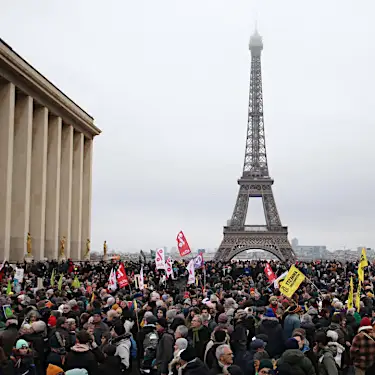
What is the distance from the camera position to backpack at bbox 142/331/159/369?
9.71m

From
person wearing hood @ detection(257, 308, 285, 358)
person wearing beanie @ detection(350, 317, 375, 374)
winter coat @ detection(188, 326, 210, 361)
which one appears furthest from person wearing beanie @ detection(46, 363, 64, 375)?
person wearing hood @ detection(257, 308, 285, 358)

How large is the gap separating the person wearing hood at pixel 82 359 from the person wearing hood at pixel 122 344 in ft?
3.34

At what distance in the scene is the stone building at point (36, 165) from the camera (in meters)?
36.2

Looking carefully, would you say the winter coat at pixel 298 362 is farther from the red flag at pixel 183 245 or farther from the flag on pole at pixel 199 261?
the flag on pole at pixel 199 261

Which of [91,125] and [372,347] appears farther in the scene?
[91,125]

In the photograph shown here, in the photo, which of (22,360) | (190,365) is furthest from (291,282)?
(22,360)

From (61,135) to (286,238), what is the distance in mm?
33540

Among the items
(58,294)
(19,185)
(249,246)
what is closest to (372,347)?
(58,294)

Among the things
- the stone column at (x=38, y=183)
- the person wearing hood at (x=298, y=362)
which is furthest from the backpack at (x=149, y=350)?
the stone column at (x=38, y=183)

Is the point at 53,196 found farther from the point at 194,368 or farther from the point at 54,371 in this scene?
the point at 194,368

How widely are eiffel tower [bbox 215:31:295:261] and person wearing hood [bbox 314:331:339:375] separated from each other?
60.5 metres

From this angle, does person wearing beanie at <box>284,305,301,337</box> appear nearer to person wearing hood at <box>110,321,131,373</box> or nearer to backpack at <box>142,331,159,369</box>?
backpack at <box>142,331,159,369</box>

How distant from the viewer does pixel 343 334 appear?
950 cm

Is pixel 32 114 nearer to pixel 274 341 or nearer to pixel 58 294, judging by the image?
pixel 58 294
